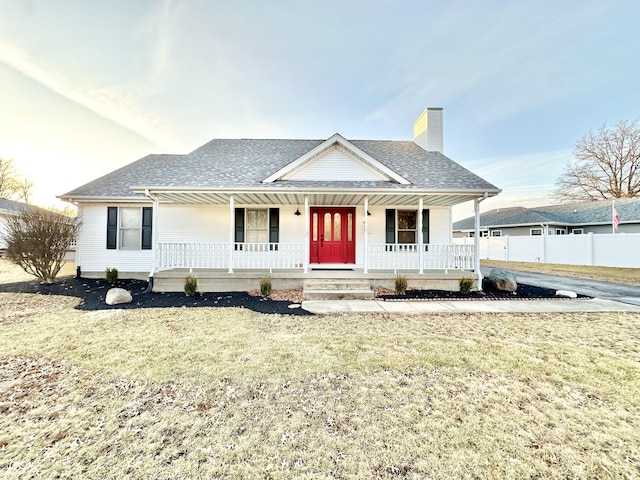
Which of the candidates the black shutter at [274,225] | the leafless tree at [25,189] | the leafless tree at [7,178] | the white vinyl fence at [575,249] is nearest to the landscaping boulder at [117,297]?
the black shutter at [274,225]

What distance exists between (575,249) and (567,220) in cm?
884

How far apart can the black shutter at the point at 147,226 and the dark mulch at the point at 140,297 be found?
1593 millimetres

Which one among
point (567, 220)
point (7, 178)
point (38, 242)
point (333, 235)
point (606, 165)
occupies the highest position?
point (606, 165)

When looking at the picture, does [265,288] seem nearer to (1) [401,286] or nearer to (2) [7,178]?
(1) [401,286]

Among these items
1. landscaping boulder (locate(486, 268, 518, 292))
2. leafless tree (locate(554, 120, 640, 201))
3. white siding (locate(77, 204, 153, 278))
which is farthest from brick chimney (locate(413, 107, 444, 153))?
leafless tree (locate(554, 120, 640, 201))

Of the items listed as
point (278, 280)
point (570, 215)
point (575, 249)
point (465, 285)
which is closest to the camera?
point (465, 285)

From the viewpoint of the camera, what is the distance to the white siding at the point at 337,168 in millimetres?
9898

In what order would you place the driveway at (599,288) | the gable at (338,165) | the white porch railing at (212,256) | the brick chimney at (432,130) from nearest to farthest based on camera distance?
the driveway at (599,288) → the white porch railing at (212,256) → the gable at (338,165) → the brick chimney at (432,130)

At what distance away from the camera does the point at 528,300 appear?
7664 millimetres

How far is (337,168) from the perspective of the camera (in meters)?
10.0

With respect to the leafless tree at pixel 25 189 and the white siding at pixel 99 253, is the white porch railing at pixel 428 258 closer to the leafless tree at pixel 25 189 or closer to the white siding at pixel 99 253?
the white siding at pixel 99 253

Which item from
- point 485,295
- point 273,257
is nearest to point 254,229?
point 273,257

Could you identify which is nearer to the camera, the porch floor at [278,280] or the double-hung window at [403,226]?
the porch floor at [278,280]

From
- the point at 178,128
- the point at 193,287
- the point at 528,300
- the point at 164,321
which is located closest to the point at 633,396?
the point at 528,300
